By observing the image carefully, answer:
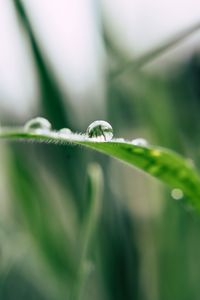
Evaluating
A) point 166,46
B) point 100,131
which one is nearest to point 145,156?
point 100,131

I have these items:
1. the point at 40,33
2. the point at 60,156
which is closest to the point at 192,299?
the point at 60,156

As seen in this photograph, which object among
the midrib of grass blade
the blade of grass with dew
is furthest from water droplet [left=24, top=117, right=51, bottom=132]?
the midrib of grass blade

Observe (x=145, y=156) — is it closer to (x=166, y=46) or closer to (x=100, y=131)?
(x=100, y=131)

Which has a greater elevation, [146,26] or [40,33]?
[146,26]

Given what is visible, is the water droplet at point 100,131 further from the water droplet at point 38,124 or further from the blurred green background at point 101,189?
the blurred green background at point 101,189

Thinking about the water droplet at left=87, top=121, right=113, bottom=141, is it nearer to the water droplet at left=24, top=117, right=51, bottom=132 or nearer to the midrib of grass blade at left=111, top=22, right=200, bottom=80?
the water droplet at left=24, top=117, right=51, bottom=132

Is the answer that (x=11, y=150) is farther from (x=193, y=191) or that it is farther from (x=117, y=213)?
(x=193, y=191)
